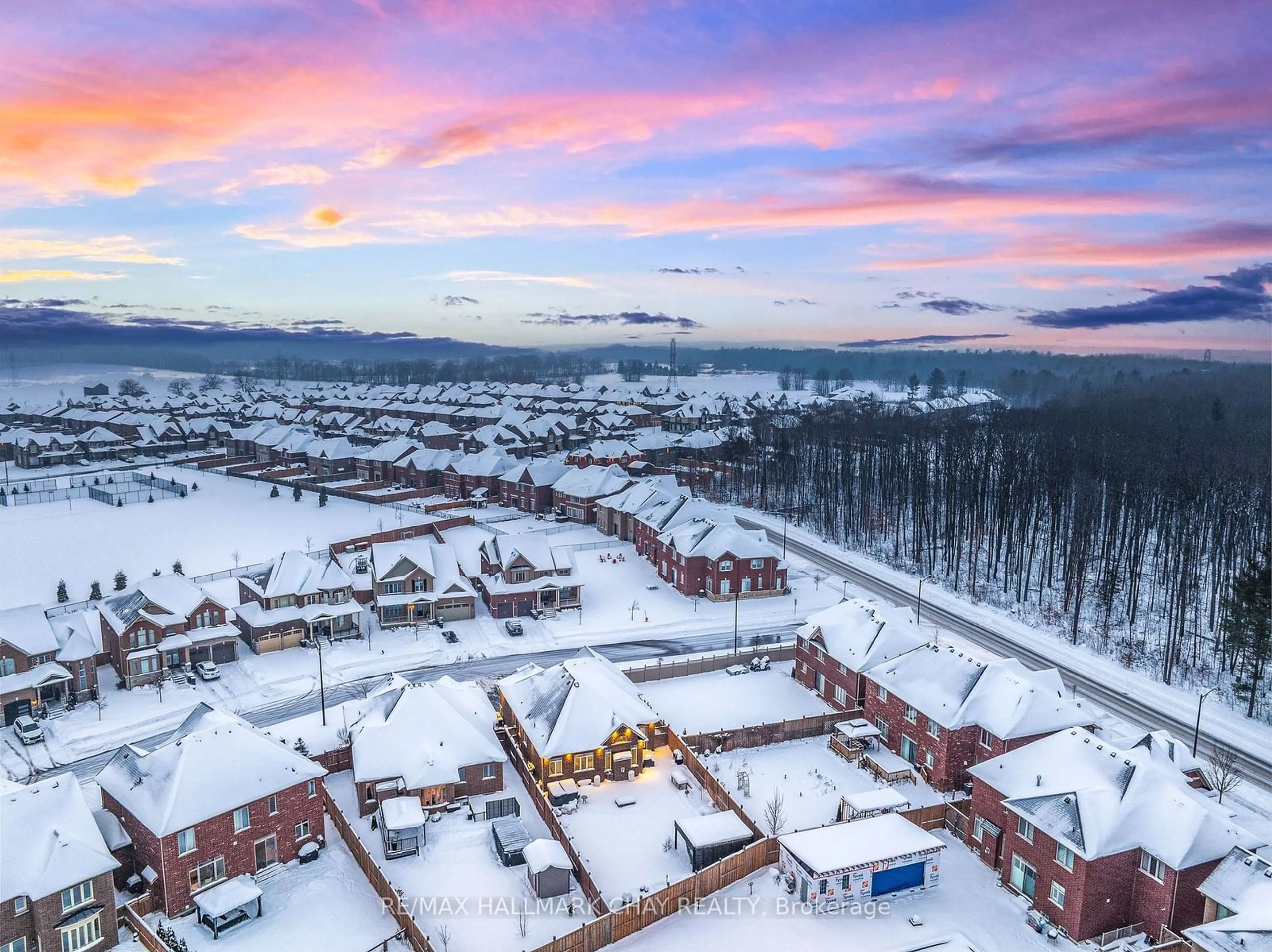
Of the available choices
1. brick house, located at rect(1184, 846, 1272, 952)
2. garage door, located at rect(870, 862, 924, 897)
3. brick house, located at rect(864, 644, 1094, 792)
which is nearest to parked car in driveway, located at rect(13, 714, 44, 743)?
garage door, located at rect(870, 862, 924, 897)

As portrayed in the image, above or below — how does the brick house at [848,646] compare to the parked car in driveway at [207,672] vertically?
above

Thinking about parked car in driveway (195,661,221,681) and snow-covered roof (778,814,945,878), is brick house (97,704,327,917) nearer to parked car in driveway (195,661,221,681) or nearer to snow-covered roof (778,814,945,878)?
parked car in driveway (195,661,221,681)

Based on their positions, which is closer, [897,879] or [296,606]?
[897,879]

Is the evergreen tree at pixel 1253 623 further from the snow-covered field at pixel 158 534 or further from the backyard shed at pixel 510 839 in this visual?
the snow-covered field at pixel 158 534

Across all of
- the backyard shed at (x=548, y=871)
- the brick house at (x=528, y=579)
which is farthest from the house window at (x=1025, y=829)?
the brick house at (x=528, y=579)

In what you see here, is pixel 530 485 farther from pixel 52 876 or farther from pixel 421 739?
pixel 52 876

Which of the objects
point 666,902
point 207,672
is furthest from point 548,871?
point 207,672

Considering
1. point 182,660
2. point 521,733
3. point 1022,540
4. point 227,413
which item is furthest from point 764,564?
point 227,413
